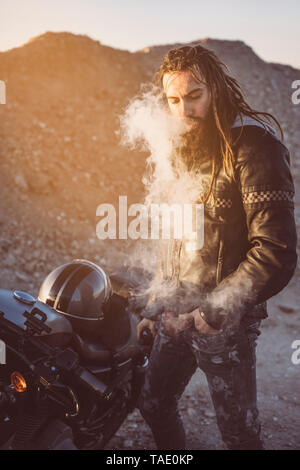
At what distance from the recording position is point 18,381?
6.06 ft

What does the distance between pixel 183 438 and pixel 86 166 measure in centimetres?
748

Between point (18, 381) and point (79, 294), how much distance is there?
57 centimetres

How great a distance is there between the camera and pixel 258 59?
61.6 ft

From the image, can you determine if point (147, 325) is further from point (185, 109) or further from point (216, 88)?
point (216, 88)

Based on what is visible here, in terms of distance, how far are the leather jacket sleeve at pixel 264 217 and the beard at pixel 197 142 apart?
0.65ft

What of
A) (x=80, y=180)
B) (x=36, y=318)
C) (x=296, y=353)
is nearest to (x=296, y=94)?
(x=80, y=180)

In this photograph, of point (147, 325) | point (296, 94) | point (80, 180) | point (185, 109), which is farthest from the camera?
point (296, 94)

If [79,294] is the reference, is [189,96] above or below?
above

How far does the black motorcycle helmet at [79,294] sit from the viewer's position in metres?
2.21

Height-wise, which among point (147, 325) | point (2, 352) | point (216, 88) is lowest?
point (147, 325)

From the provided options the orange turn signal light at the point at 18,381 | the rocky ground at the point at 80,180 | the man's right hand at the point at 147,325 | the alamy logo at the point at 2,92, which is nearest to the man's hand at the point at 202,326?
the man's right hand at the point at 147,325

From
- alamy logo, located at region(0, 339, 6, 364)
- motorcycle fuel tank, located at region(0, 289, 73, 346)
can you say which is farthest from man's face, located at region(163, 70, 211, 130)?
alamy logo, located at region(0, 339, 6, 364)
